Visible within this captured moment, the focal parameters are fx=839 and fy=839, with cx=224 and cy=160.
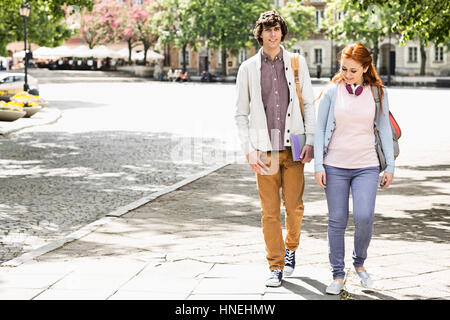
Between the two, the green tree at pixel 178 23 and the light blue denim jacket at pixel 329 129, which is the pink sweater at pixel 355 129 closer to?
the light blue denim jacket at pixel 329 129

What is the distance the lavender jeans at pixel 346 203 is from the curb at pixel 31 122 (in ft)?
50.9

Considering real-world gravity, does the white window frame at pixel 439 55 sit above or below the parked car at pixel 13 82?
above

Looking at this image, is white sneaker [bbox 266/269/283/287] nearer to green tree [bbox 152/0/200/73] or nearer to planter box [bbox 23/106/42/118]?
planter box [bbox 23/106/42/118]

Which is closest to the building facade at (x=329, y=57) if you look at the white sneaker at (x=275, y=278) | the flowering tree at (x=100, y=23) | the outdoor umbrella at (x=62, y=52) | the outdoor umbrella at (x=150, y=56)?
the outdoor umbrella at (x=150, y=56)

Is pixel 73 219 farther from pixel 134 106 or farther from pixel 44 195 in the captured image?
pixel 134 106

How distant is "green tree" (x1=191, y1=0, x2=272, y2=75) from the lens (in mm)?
66213

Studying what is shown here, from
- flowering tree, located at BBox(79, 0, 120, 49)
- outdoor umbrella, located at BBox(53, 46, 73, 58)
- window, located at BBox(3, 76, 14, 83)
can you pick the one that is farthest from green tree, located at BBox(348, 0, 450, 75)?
flowering tree, located at BBox(79, 0, 120, 49)

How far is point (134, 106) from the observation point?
32.6 m

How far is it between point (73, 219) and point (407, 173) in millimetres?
5826

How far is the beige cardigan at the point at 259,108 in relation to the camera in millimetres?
5824

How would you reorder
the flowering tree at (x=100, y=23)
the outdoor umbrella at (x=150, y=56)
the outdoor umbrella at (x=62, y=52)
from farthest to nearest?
1. the flowering tree at (x=100, y=23)
2. the outdoor umbrella at (x=150, y=56)
3. the outdoor umbrella at (x=62, y=52)

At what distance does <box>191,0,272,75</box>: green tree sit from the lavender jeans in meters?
61.0

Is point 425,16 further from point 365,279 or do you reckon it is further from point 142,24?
point 142,24

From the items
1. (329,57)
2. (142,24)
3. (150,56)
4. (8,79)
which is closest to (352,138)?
(8,79)
